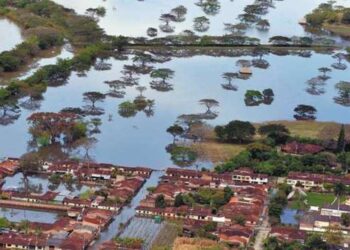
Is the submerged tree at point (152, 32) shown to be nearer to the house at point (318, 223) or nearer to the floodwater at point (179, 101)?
the floodwater at point (179, 101)

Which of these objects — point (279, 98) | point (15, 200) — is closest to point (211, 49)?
point (279, 98)

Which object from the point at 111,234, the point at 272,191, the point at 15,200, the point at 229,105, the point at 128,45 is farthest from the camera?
the point at 128,45

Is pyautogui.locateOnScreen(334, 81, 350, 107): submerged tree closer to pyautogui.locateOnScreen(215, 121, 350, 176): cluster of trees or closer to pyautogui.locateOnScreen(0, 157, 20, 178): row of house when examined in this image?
pyautogui.locateOnScreen(215, 121, 350, 176): cluster of trees

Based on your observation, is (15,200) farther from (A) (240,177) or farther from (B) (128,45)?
(B) (128,45)

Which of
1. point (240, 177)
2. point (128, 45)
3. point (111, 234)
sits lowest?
point (111, 234)

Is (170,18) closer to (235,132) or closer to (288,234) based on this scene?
(235,132)

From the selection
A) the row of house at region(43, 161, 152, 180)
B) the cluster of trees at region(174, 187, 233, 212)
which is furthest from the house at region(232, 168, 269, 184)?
the row of house at region(43, 161, 152, 180)

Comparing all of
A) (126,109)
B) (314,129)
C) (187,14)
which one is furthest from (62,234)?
(187,14)
